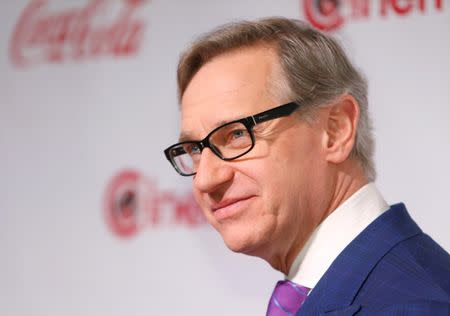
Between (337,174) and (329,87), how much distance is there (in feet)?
0.48

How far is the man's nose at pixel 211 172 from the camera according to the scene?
1169 mm

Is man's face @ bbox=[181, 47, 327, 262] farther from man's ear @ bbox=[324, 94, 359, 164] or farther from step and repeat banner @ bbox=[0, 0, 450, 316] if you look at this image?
step and repeat banner @ bbox=[0, 0, 450, 316]

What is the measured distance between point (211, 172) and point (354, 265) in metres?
0.27

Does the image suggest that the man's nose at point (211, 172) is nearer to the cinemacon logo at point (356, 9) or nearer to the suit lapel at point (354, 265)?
the suit lapel at point (354, 265)

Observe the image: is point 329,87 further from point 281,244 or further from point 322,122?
point 281,244

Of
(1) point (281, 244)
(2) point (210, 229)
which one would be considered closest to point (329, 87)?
(1) point (281, 244)

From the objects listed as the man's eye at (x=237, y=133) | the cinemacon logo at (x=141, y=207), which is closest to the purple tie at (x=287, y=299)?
the man's eye at (x=237, y=133)

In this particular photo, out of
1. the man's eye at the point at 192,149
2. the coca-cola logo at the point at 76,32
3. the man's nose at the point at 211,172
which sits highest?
the coca-cola logo at the point at 76,32

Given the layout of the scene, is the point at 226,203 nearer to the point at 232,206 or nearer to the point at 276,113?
the point at 232,206

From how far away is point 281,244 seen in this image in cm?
122

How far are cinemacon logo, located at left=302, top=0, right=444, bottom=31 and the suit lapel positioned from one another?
2.58 feet

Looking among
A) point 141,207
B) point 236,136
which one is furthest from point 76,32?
point 236,136

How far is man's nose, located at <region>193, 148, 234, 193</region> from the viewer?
117 cm

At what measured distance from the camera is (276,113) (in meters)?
1.19
